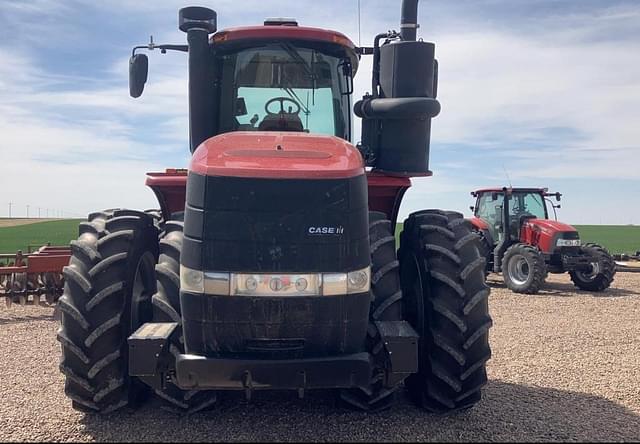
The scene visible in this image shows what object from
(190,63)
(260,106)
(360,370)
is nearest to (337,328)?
(360,370)

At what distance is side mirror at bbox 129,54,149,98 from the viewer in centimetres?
511

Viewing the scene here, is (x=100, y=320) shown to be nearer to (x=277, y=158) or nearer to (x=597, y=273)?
(x=277, y=158)

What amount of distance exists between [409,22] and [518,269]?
32.2 feet

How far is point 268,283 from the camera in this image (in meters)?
3.41

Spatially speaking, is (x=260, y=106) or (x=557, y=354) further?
(x=557, y=354)

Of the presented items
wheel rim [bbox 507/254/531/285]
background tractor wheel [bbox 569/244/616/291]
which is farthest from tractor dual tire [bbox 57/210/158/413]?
background tractor wheel [bbox 569/244/616/291]

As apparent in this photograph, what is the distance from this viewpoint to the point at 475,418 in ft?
14.3

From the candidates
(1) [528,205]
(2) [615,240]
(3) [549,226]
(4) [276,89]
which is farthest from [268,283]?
(2) [615,240]

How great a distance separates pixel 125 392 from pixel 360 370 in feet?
5.43

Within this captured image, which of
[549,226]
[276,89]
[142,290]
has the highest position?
[276,89]

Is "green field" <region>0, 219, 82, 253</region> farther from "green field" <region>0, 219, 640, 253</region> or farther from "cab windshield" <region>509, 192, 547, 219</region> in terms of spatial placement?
"cab windshield" <region>509, 192, 547, 219</region>

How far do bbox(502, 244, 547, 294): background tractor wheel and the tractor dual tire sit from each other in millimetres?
10239

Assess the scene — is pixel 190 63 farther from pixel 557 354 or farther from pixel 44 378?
pixel 557 354

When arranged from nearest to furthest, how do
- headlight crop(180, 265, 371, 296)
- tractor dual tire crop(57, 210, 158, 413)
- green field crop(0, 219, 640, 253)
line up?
headlight crop(180, 265, 371, 296), tractor dual tire crop(57, 210, 158, 413), green field crop(0, 219, 640, 253)
